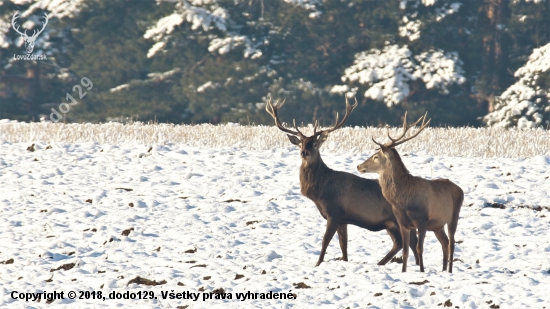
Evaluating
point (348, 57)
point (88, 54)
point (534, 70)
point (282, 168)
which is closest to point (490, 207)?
point (282, 168)

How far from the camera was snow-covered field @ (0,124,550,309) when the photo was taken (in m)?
8.74

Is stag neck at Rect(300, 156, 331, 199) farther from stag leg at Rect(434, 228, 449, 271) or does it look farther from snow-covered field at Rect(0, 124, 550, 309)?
stag leg at Rect(434, 228, 449, 271)

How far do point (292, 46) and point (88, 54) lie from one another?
8.15 metres

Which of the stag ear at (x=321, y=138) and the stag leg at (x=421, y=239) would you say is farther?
the stag ear at (x=321, y=138)

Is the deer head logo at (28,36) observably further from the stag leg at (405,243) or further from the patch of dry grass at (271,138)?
the stag leg at (405,243)

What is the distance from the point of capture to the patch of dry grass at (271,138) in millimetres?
17125

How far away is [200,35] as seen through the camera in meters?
31.2

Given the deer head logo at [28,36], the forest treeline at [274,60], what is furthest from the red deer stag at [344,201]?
the deer head logo at [28,36]

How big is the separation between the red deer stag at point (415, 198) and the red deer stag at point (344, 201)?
446mm

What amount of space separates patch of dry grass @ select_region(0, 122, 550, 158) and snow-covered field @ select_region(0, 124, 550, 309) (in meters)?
0.71

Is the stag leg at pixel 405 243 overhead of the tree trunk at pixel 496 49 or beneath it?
beneath

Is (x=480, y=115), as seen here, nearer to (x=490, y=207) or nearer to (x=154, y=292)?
(x=490, y=207)

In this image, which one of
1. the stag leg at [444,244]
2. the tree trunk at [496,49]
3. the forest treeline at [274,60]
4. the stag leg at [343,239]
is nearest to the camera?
the stag leg at [444,244]

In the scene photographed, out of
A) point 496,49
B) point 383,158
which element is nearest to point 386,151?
point 383,158
